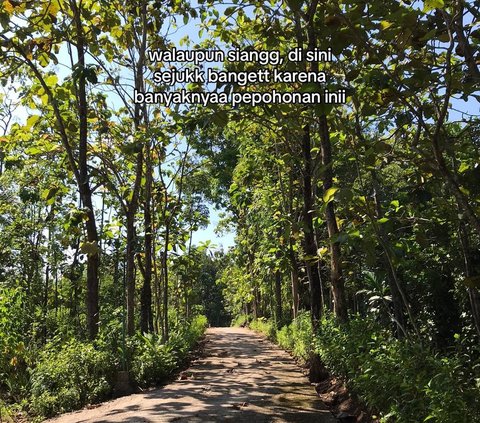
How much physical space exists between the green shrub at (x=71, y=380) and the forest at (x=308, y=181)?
1.1 inches

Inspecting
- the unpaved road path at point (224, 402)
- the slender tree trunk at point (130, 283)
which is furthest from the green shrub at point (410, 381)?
the slender tree trunk at point (130, 283)

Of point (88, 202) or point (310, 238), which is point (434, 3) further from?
point (310, 238)

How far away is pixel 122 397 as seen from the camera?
22.5 ft

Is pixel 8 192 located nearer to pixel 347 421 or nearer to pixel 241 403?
pixel 241 403

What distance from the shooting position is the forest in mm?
3264

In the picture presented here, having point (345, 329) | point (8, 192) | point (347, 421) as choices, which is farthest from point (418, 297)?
point (8, 192)

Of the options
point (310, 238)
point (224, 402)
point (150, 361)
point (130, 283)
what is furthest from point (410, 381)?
point (130, 283)

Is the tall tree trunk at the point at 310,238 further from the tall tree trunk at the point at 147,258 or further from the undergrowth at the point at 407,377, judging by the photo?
the tall tree trunk at the point at 147,258

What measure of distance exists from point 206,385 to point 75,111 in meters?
5.99

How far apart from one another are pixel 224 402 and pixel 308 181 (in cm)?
474

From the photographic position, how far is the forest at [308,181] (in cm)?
326

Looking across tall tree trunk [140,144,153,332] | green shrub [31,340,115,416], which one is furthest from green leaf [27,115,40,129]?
tall tree trunk [140,144,153,332]

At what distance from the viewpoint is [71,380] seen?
22.4ft

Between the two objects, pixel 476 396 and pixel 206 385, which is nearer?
pixel 476 396
